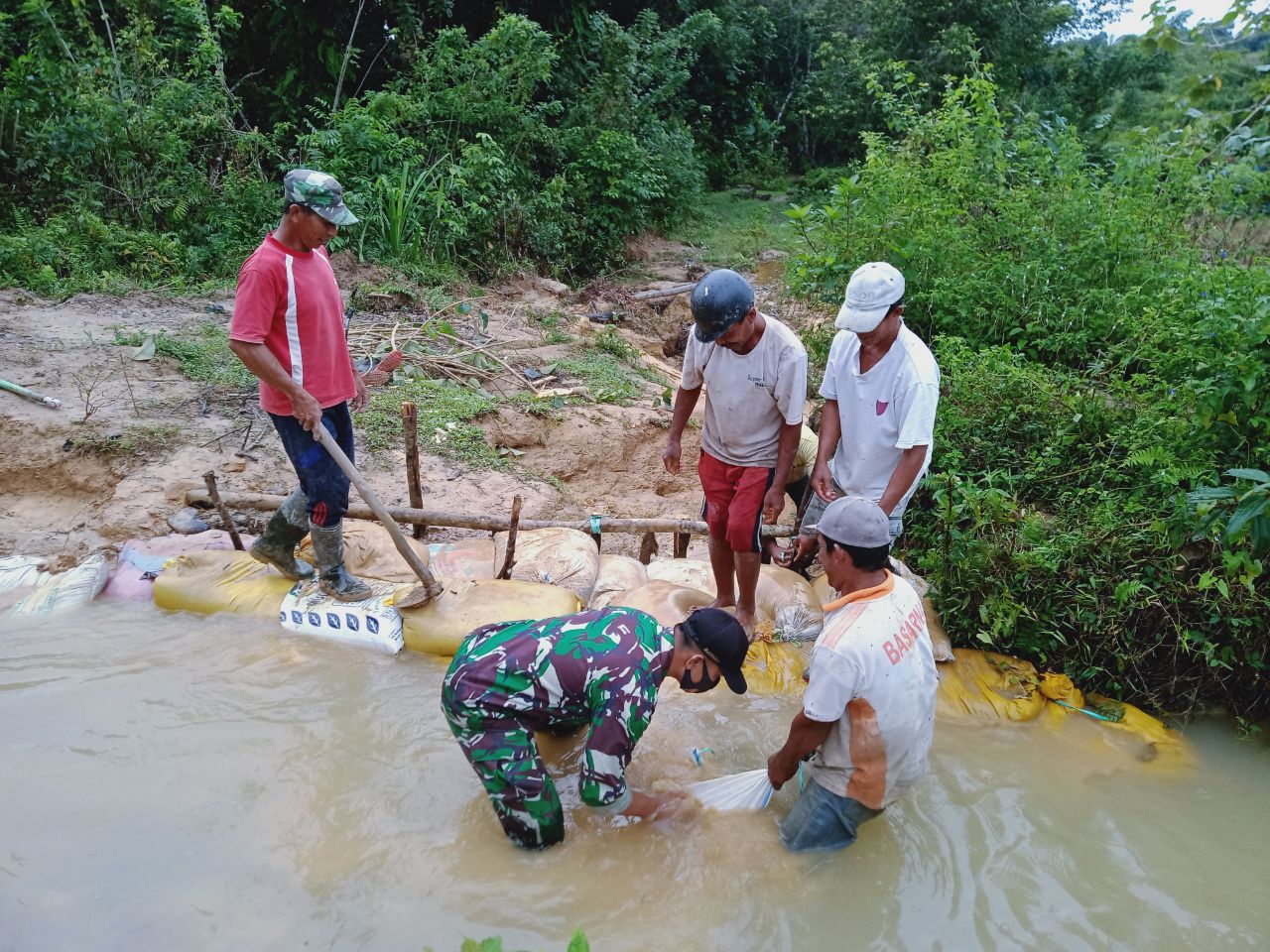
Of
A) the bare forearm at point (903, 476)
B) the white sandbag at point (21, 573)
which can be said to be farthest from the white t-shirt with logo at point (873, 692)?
the white sandbag at point (21, 573)

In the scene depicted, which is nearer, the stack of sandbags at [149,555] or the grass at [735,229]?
the stack of sandbags at [149,555]

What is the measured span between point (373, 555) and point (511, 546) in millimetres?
656

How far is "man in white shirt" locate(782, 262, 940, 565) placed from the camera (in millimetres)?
2943

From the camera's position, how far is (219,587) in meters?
3.73

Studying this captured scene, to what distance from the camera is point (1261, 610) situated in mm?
3270

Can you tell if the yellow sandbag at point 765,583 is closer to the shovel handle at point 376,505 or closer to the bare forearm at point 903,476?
Answer: the bare forearm at point 903,476

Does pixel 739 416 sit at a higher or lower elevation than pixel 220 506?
higher

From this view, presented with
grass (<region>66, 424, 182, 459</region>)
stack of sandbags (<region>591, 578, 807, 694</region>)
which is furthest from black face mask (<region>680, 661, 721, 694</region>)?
grass (<region>66, 424, 182, 459</region>)

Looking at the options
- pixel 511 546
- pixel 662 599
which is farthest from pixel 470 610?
pixel 662 599

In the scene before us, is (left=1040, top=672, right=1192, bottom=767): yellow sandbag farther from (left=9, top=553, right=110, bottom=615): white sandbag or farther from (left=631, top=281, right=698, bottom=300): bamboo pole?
(left=631, top=281, right=698, bottom=300): bamboo pole

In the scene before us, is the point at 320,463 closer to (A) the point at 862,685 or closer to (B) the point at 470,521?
(B) the point at 470,521

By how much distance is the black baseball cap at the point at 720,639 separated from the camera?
2.32 metres

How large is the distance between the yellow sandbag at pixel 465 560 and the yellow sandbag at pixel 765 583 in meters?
0.73

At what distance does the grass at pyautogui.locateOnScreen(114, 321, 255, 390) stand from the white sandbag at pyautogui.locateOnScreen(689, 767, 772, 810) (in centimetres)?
409
